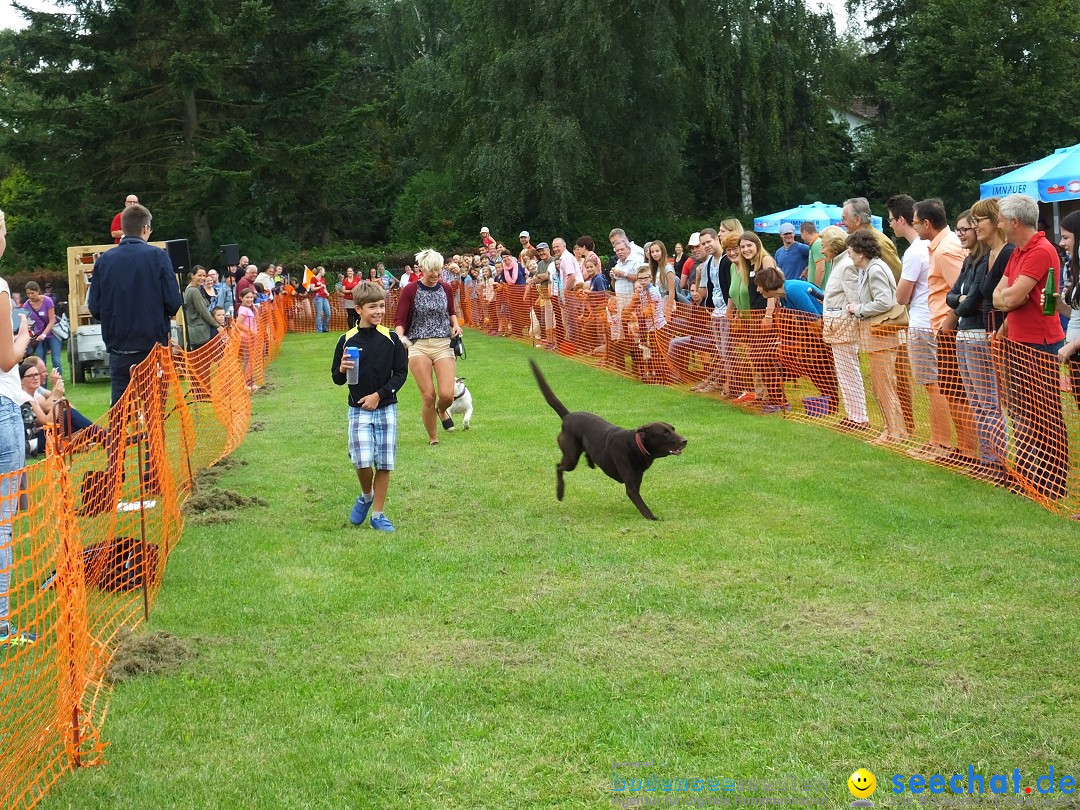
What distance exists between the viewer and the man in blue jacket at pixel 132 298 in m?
8.31

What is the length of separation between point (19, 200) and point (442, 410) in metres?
41.7

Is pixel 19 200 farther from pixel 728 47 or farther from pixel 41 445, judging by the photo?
pixel 41 445

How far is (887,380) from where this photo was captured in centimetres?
952

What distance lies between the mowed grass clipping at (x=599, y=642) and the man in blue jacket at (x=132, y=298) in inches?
58.0

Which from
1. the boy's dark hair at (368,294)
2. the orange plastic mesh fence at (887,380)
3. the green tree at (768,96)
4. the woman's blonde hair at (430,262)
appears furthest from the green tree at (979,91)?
the boy's dark hair at (368,294)

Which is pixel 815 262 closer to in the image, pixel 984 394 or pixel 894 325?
pixel 894 325

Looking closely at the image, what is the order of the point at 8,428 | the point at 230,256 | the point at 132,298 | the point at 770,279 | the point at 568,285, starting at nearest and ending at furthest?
1. the point at 8,428
2. the point at 132,298
3. the point at 770,279
4. the point at 568,285
5. the point at 230,256

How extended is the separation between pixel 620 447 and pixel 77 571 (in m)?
3.82

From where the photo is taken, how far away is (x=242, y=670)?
4.82 metres

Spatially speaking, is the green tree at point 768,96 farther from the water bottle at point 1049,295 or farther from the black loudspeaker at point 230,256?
the water bottle at point 1049,295

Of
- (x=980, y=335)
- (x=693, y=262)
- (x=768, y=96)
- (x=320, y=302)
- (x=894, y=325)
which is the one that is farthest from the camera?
(x=768, y=96)

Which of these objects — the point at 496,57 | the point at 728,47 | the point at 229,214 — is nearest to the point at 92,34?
the point at 229,214

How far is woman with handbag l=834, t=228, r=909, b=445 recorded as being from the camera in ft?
30.9

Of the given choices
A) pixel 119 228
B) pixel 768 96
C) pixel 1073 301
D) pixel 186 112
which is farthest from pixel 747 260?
pixel 768 96
